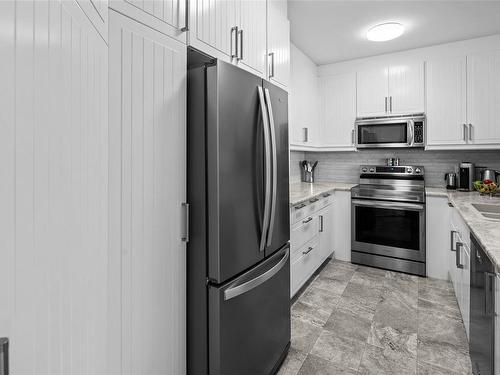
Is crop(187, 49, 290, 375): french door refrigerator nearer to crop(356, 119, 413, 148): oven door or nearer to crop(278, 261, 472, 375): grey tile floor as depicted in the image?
crop(278, 261, 472, 375): grey tile floor

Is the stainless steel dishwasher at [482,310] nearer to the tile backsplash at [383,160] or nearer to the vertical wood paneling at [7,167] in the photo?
the vertical wood paneling at [7,167]

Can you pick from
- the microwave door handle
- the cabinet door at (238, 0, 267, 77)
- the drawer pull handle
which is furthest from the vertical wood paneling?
the microwave door handle

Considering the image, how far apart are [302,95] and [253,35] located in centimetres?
173

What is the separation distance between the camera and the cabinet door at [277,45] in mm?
1993

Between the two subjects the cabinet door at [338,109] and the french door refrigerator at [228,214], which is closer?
the french door refrigerator at [228,214]

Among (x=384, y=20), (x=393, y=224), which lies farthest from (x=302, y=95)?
(x=393, y=224)

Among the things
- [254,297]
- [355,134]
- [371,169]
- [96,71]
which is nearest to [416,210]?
[371,169]

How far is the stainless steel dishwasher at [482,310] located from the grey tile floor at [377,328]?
38 cm

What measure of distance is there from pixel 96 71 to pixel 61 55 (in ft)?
0.78

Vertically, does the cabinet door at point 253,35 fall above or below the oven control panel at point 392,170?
above

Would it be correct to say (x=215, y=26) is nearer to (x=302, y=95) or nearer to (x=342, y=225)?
(x=302, y=95)

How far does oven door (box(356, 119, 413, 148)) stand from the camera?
131 inches

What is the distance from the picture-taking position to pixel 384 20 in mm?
2684

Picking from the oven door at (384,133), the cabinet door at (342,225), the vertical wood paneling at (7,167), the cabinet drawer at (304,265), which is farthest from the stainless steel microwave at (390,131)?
the vertical wood paneling at (7,167)
